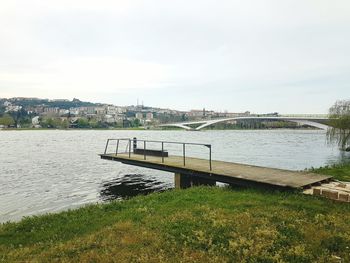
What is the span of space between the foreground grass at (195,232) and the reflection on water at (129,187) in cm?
811

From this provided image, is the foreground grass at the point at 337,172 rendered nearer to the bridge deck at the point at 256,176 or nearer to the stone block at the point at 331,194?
the bridge deck at the point at 256,176

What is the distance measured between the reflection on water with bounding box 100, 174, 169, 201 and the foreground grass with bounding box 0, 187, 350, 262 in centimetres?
811

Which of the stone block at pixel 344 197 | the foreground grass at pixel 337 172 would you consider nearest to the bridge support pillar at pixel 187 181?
the foreground grass at pixel 337 172

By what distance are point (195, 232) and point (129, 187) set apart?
1414 cm

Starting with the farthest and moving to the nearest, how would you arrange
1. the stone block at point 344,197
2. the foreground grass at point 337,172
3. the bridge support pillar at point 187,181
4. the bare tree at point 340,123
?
the bare tree at point 340,123, the bridge support pillar at point 187,181, the foreground grass at point 337,172, the stone block at point 344,197

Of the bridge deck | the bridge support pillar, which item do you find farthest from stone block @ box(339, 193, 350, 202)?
the bridge support pillar

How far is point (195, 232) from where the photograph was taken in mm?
7055

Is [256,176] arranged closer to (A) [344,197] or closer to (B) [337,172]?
(A) [344,197]

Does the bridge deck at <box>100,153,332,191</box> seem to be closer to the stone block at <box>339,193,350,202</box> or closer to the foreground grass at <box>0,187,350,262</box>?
the foreground grass at <box>0,187,350,262</box>

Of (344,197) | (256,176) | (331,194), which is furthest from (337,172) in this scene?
(344,197)

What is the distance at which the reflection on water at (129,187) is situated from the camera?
18.5 m

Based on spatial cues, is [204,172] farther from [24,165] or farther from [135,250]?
[24,165]

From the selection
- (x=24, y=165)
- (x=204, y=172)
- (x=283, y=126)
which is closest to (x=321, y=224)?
(x=204, y=172)

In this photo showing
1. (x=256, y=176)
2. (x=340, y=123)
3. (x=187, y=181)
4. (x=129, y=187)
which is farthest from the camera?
(x=340, y=123)
